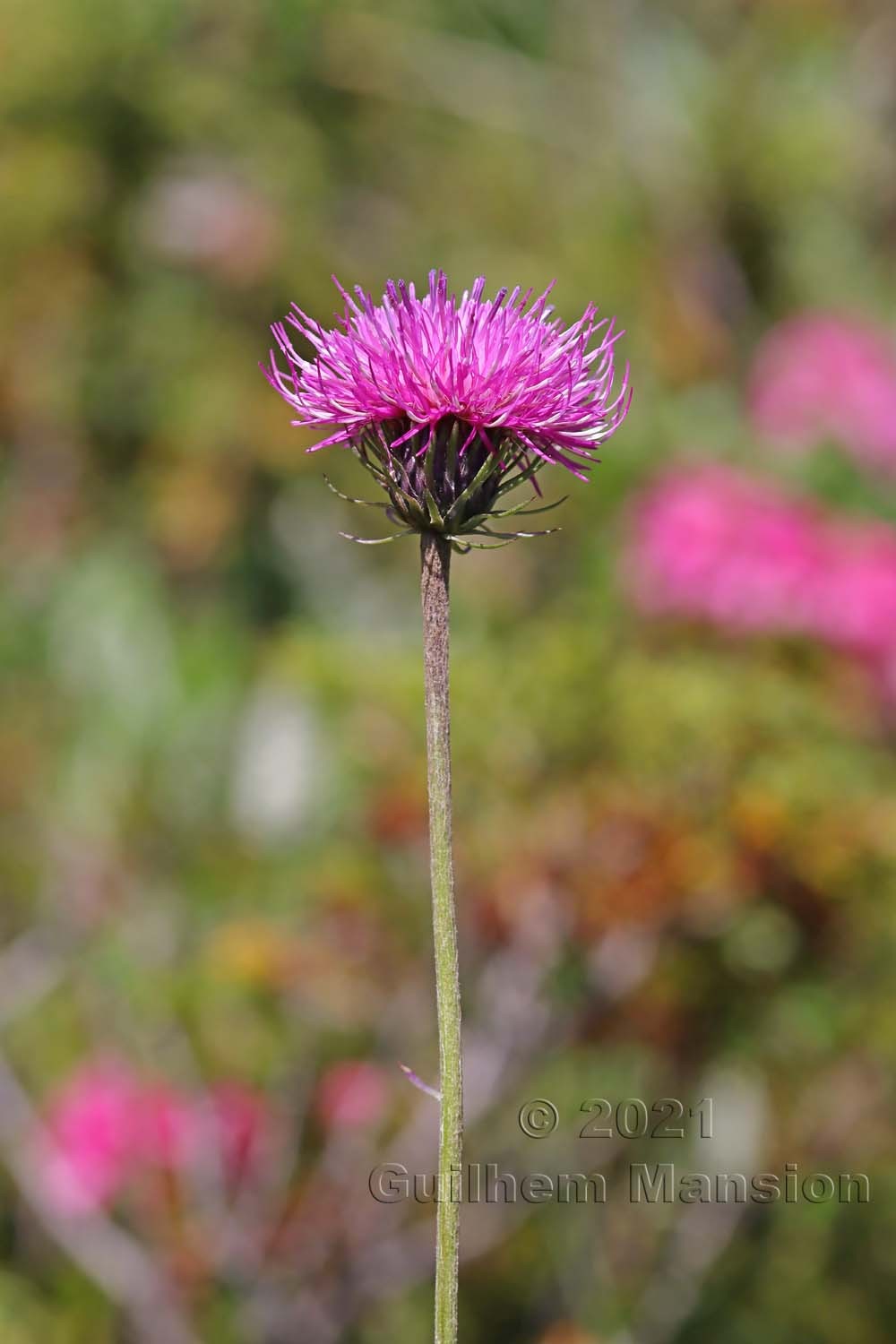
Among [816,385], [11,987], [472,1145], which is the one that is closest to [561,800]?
[472,1145]

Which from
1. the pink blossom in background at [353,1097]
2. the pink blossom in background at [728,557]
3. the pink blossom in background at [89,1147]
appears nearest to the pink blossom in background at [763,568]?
the pink blossom in background at [728,557]

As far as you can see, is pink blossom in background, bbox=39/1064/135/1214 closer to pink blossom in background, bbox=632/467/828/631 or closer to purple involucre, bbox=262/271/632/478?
pink blossom in background, bbox=632/467/828/631

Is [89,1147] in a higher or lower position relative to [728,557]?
lower

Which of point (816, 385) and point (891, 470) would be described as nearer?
point (891, 470)

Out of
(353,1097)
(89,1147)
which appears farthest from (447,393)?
(89,1147)

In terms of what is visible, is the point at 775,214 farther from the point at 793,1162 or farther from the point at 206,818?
the point at 793,1162

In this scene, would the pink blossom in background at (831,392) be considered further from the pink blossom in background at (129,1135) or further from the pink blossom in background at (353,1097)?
the pink blossom in background at (129,1135)

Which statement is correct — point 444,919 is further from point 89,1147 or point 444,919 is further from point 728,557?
point 728,557
